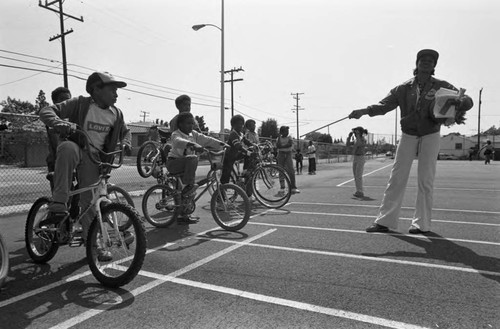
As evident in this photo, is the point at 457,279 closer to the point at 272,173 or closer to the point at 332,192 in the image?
the point at 272,173

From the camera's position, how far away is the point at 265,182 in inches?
301

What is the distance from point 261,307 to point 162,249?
2124 mm

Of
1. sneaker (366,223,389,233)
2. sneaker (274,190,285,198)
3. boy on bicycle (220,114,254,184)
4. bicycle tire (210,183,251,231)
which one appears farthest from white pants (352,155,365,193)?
bicycle tire (210,183,251,231)

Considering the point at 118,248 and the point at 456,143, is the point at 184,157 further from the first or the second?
the point at 456,143

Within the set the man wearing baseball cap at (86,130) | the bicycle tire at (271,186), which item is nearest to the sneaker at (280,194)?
the bicycle tire at (271,186)

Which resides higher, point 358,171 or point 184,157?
point 184,157

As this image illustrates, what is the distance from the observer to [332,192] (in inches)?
401

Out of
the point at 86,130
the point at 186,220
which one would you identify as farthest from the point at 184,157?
the point at 86,130

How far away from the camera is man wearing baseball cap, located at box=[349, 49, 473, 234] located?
4.80m

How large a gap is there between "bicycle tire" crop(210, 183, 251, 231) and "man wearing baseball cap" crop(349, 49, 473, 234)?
1.84m

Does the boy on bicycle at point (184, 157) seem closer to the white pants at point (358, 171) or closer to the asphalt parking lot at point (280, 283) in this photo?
the asphalt parking lot at point (280, 283)

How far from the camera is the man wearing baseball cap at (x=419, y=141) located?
480 centimetres

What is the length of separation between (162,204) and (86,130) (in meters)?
2.31

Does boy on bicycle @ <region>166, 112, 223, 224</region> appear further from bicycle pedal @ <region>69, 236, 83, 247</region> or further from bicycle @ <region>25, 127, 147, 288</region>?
bicycle pedal @ <region>69, 236, 83, 247</region>
